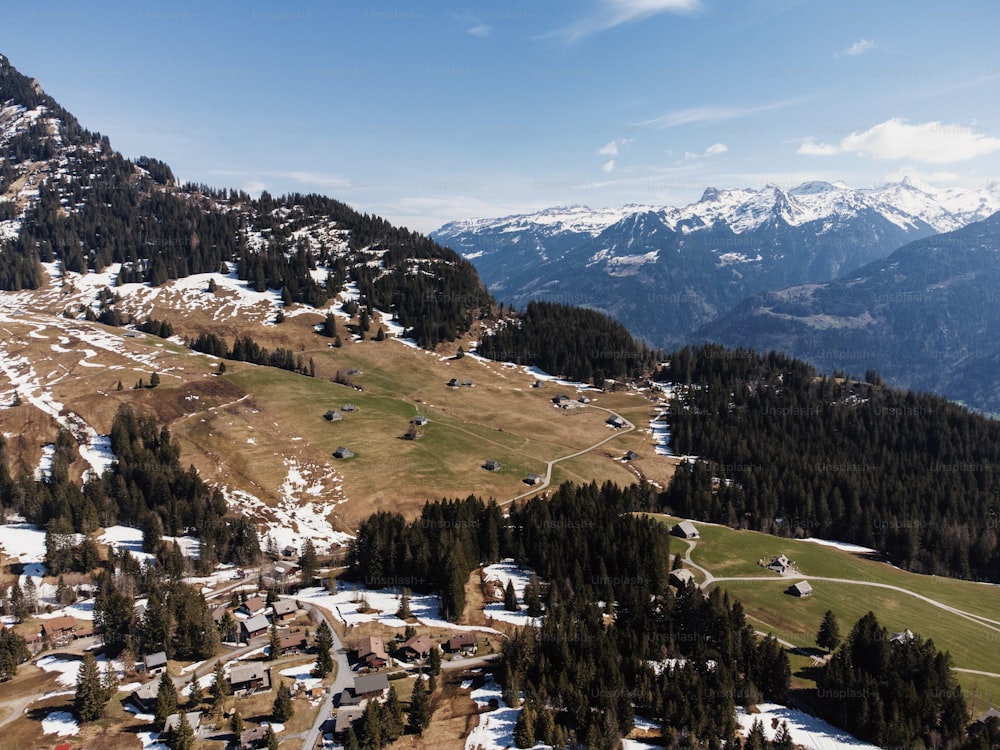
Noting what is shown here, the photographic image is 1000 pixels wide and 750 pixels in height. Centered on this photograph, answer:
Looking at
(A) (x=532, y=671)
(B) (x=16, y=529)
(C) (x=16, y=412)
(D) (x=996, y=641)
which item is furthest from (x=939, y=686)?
(C) (x=16, y=412)

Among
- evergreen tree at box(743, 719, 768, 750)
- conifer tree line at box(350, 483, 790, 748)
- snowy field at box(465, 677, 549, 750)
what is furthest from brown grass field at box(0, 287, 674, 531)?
evergreen tree at box(743, 719, 768, 750)

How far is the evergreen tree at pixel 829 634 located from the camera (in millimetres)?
87062

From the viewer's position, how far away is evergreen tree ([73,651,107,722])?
222 ft

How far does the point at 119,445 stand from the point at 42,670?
7332 cm

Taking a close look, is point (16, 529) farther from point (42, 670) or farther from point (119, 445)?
point (42, 670)

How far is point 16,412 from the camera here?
15712 cm

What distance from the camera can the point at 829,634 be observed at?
87.2 metres

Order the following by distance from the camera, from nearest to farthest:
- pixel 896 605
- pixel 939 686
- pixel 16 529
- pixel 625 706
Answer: pixel 625 706, pixel 939 686, pixel 896 605, pixel 16 529

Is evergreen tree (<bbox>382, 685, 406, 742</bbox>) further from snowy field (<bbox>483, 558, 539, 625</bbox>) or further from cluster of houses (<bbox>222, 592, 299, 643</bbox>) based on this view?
cluster of houses (<bbox>222, 592, 299, 643</bbox>)

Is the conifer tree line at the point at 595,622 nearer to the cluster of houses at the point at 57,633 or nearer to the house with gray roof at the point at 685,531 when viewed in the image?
the house with gray roof at the point at 685,531

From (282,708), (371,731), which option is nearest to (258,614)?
(282,708)

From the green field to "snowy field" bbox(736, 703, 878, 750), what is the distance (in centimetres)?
740

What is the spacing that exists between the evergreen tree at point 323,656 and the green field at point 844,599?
61197 millimetres

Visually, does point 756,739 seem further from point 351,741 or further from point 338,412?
point 338,412
